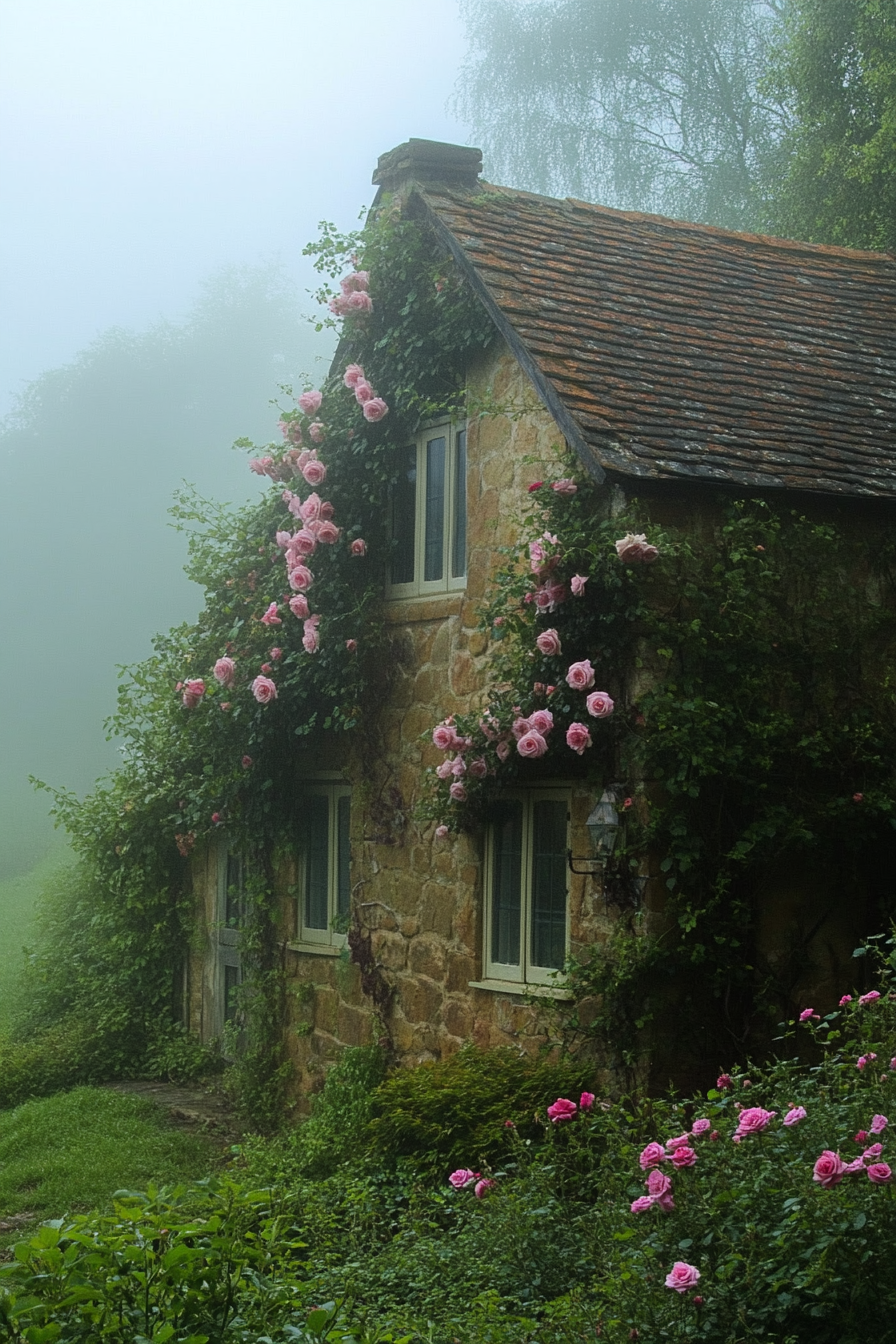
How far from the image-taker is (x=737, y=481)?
800 cm

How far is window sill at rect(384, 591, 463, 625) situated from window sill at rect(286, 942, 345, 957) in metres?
2.60

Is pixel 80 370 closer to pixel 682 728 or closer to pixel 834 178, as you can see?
pixel 834 178

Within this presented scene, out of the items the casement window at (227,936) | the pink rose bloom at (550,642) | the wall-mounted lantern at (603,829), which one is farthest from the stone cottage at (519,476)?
the casement window at (227,936)

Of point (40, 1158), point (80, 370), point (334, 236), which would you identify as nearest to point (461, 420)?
point (334, 236)

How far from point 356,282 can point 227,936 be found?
6.19 meters

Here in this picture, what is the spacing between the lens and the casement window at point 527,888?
8.37 m

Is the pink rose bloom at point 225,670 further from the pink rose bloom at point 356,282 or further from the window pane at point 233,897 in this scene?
the pink rose bloom at point 356,282

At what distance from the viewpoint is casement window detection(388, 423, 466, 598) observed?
9609 mm

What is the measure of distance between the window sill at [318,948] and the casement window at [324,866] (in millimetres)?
11

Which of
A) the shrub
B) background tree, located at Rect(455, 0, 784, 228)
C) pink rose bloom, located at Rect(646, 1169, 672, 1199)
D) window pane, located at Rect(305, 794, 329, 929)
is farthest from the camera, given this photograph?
background tree, located at Rect(455, 0, 784, 228)

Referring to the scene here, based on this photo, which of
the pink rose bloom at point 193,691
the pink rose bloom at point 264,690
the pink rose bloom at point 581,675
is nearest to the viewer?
the pink rose bloom at point 581,675

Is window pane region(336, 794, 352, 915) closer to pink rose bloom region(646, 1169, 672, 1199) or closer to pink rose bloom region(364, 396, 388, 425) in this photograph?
pink rose bloom region(364, 396, 388, 425)

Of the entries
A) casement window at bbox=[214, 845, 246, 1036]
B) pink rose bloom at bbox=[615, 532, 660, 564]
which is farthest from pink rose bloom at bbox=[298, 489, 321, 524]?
casement window at bbox=[214, 845, 246, 1036]

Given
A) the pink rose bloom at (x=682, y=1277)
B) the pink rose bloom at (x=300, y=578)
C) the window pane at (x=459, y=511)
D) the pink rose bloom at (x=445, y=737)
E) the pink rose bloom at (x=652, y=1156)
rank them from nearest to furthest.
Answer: the pink rose bloom at (x=682, y=1277) → the pink rose bloom at (x=652, y=1156) → the pink rose bloom at (x=445, y=737) → the window pane at (x=459, y=511) → the pink rose bloom at (x=300, y=578)
